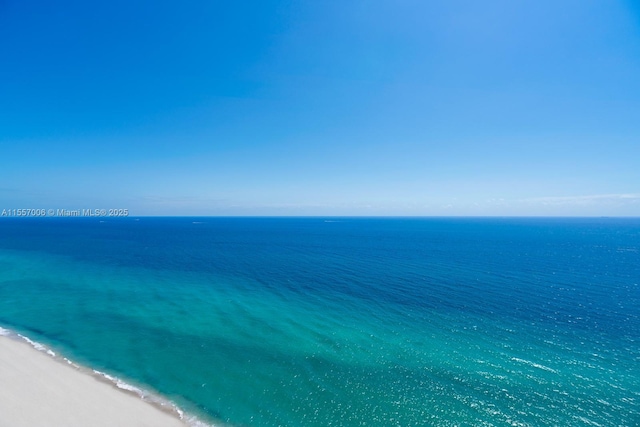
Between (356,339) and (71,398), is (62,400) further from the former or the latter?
(356,339)

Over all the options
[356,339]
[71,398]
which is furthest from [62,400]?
[356,339]

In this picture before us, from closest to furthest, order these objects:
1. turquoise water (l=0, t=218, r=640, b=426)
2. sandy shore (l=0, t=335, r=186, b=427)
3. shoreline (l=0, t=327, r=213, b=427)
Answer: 1. sandy shore (l=0, t=335, r=186, b=427)
2. shoreline (l=0, t=327, r=213, b=427)
3. turquoise water (l=0, t=218, r=640, b=426)

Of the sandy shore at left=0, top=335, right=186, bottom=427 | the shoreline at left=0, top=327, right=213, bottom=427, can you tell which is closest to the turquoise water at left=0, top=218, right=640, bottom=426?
the shoreline at left=0, top=327, right=213, bottom=427

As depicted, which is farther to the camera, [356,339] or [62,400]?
[356,339]

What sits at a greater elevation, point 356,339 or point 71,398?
point 356,339

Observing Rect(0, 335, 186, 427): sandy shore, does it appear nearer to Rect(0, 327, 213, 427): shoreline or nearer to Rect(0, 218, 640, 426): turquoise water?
Rect(0, 327, 213, 427): shoreline
